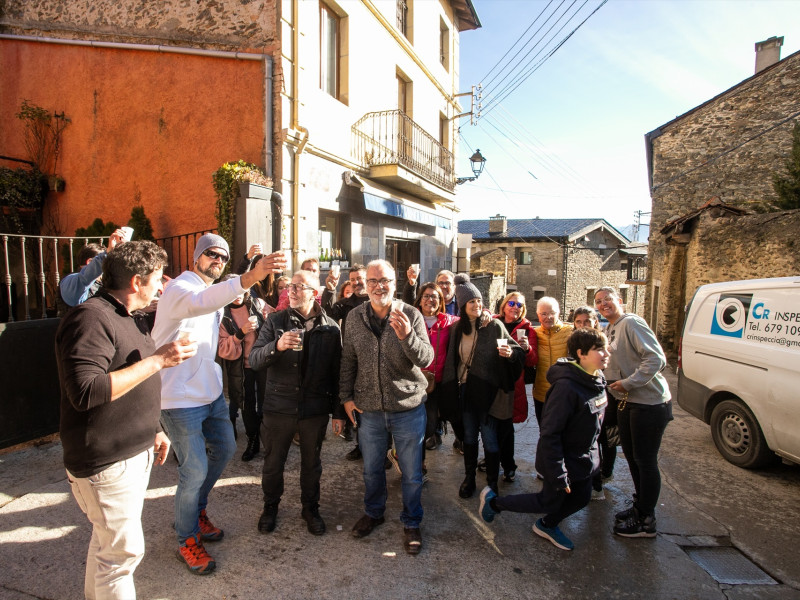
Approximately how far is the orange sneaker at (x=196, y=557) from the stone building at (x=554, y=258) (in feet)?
80.7

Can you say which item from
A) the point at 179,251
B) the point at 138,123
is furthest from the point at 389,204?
the point at 138,123

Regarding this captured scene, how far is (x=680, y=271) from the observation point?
11.2 m

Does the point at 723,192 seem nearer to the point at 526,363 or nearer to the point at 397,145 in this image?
the point at 397,145

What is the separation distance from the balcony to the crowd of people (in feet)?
20.5

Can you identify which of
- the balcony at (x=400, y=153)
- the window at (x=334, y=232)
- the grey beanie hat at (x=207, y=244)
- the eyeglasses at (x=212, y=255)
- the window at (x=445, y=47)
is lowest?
the eyeglasses at (x=212, y=255)

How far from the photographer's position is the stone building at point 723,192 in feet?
28.5

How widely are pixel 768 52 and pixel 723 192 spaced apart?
238 inches

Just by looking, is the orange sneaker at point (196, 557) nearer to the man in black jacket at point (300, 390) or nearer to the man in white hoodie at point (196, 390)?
the man in white hoodie at point (196, 390)

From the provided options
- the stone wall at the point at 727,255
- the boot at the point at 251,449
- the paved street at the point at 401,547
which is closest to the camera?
the paved street at the point at 401,547

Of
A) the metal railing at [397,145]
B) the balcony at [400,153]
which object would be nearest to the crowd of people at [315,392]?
the balcony at [400,153]

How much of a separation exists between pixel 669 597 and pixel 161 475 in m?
3.93

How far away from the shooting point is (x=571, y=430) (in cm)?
300

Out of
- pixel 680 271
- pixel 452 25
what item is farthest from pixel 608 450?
pixel 452 25

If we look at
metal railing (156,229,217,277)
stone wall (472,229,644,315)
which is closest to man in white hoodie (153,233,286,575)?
metal railing (156,229,217,277)
